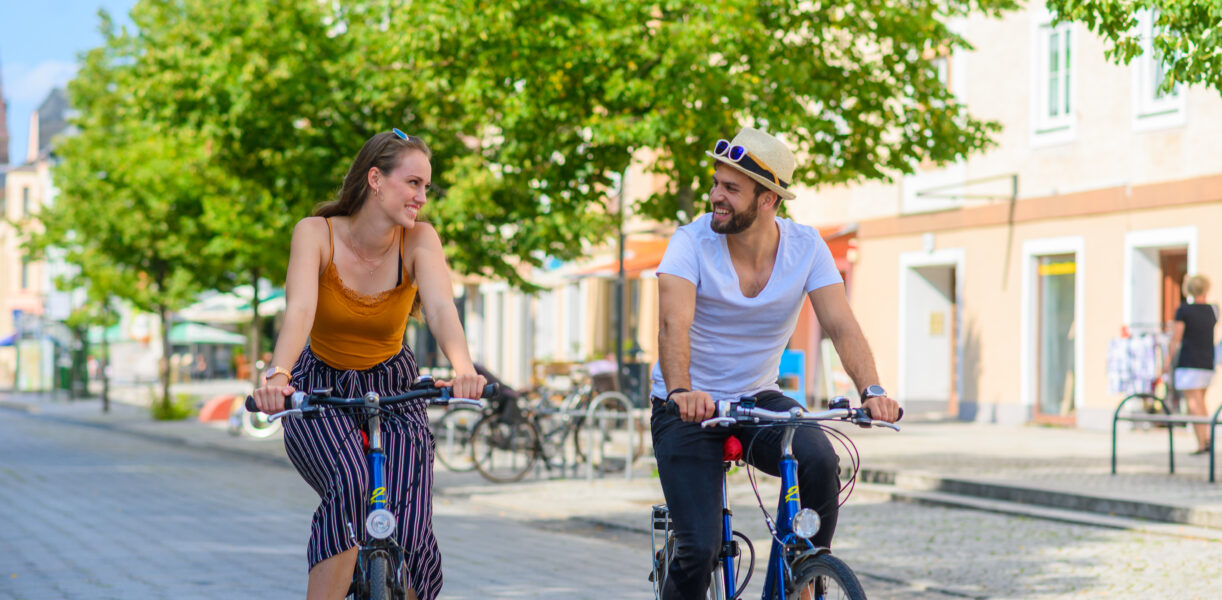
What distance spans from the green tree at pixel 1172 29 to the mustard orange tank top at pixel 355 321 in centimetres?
586

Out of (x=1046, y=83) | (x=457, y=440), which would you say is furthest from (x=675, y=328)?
(x=1046, y=83)

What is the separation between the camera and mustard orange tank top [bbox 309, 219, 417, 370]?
4398mm

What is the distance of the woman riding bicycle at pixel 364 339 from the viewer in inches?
167

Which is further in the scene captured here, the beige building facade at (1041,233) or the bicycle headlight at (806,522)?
the beige building facade at (1041,233)

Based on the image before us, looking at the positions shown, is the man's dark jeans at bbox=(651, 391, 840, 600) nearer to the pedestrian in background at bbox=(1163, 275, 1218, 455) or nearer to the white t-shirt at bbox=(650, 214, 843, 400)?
the white t-shirt at bbox=(650, 214, 843, 400)

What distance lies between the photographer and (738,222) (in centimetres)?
447

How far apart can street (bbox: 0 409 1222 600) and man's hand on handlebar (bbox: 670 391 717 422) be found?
3498mm

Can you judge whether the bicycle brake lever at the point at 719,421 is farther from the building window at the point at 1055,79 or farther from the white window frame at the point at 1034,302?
the building window at the point at 1055,79

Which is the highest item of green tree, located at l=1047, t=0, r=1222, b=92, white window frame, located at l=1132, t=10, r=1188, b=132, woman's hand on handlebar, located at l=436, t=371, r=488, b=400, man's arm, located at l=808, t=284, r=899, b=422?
white window frame, located at l=1132, t=10, r=1188, b=132

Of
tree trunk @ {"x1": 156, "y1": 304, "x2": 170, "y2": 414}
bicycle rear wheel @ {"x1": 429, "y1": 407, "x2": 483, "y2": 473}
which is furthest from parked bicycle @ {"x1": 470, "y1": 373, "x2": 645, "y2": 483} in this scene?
tree trunk @ {"x1": 156, "y1": 304, "x2": 170, "y2": 414}

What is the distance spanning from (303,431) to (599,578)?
412 centimetres

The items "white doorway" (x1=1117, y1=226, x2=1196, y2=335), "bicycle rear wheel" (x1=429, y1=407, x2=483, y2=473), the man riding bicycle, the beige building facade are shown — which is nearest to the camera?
the man riding bicycle

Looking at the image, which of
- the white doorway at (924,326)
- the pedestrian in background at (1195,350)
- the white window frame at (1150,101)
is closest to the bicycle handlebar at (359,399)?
the pedestrian in background at (1195,350)

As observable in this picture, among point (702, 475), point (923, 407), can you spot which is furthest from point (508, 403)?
point (923, 407)
